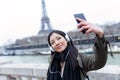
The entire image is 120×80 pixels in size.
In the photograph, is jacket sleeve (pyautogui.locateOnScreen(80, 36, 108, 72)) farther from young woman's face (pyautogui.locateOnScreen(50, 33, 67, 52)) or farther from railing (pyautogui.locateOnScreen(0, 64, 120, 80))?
railing (pyautogui.locateOnScreen(0, 64, 120, 80))

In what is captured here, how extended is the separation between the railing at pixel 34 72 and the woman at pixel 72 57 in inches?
25.6

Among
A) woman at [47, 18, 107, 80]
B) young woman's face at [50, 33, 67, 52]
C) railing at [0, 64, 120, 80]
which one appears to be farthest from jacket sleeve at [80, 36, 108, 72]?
railing at [0, 64, 120, 80]

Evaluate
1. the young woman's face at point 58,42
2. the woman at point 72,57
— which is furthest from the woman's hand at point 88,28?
the young woman's face at point 58,42

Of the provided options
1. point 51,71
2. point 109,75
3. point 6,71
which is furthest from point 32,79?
point 51,71

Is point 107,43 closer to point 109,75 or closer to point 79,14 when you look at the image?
point 79,14

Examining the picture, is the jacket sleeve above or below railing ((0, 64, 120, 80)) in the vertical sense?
above

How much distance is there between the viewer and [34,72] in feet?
12.6

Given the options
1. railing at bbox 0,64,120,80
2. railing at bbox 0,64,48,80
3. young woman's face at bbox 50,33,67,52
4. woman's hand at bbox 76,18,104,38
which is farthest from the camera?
railing at bbox 0,64,48,80

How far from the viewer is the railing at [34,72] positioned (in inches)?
115

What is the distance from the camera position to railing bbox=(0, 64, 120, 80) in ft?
9.55

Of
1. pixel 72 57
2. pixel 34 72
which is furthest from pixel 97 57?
pixel 34 72

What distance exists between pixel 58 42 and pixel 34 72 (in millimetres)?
1504

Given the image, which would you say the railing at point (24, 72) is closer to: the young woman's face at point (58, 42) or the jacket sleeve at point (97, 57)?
the young woman's face at point (58, 42)

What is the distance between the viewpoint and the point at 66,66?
232cm
